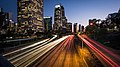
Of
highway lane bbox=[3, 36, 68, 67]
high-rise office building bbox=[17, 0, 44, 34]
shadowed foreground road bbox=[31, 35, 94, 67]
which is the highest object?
high-rise office building bbox=[17, 0, 44, 34]

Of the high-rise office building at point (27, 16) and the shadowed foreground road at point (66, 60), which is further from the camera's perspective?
the high-rise office building at point (27, 16)

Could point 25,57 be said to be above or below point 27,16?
below

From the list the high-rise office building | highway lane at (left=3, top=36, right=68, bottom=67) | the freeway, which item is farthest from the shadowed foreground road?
the high-rise office building

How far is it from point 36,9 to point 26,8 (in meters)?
12.0

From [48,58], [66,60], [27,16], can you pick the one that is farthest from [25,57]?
[27,16]

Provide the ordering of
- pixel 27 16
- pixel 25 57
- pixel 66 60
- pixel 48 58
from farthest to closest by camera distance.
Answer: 1. pixel 27 16
2. pixel 48 58
3. pixel 25 57
4. pixel 66 60

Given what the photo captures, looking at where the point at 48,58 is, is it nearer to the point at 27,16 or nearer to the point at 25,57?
the point at 25,57

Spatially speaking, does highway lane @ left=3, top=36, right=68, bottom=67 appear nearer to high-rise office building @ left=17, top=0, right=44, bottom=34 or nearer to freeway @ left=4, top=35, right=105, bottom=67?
freeway @ left=4, top=35, right=105, bottom=67

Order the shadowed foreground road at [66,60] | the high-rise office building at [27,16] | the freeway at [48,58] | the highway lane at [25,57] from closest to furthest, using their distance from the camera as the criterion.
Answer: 1. the highway lane at [25,57]
2. the freeway at [48,58]
3. the shadowed foreground road at [66,60]
4. the high-rise office building at [27,16]

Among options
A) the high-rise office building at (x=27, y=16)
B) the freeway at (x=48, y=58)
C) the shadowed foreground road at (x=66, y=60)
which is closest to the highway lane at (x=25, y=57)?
the freeway at (x=48, y=58)

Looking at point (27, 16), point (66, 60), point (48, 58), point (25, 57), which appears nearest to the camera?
point (66, 60)

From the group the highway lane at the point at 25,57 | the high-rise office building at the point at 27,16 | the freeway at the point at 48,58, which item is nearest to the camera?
the highway lane at the point at 25,57

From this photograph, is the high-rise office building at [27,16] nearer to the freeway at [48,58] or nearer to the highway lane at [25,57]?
the freeway at [48,58]

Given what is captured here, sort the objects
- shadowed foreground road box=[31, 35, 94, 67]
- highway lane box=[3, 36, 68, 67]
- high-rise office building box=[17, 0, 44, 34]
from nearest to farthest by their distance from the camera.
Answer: highway lane box=[3, 36, 68, 67] < shadowed foreground road box=[31, 35, 94, 67] < high-rise office building box=[17, 0, 44, 34]
